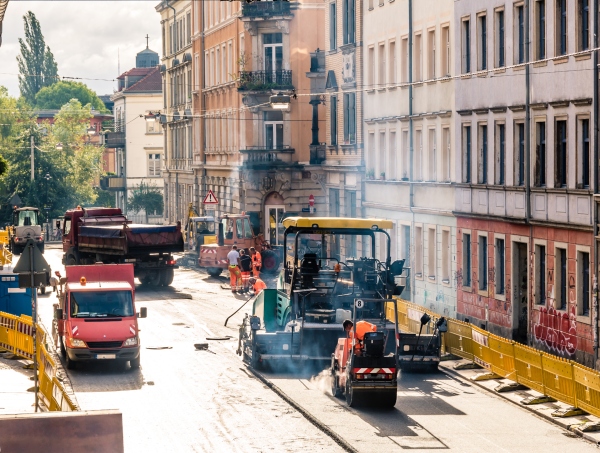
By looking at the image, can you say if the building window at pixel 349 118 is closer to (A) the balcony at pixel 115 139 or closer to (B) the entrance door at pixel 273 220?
(B) the entrance door at pixel 273 220

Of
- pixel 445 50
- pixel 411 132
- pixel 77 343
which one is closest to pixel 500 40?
pixel 445 50

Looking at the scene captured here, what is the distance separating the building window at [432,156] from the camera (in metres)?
45.1

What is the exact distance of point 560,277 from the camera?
34.1 meters

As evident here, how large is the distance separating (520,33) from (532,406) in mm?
14384

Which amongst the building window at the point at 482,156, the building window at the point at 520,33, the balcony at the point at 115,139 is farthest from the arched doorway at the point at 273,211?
the balcony at the point at 115,139

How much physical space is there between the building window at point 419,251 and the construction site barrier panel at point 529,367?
63.5ft

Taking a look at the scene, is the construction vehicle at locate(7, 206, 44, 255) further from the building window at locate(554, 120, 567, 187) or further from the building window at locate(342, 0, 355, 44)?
the building window at locate(554, 120, 567, 187)

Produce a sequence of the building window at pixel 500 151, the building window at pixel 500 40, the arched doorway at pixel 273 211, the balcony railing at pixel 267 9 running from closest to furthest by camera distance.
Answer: the building window at pixel 500 40 → the building window at pixel 500 151 → the balcony railing at pixel 267 9 → the arched doorway at pixel 273 211

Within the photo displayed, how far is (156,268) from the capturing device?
50.0m

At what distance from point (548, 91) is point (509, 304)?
5959 mm

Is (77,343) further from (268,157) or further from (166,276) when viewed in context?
(268,157)

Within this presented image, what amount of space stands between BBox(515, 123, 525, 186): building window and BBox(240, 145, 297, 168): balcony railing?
1247 inches

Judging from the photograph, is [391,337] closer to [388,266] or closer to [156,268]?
[388,266]

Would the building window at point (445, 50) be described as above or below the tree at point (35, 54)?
below
